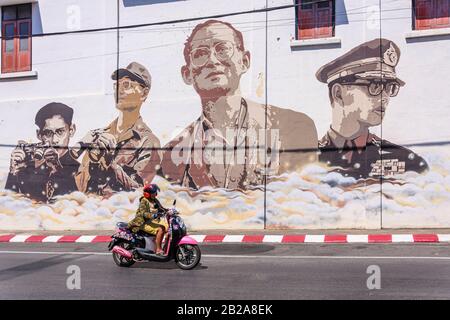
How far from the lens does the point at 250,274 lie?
10.5m

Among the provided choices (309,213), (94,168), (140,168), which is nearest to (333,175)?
(309,213)

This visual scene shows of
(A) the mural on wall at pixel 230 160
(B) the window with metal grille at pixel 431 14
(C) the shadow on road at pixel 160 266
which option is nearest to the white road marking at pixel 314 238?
(A) the mural on wall at pixel 230 160

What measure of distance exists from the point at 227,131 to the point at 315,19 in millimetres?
3908

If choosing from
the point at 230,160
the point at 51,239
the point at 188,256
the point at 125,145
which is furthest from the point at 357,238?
the point at 51,239

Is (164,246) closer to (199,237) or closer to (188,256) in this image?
(188,256)

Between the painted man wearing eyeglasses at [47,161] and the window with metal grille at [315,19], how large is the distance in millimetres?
7484

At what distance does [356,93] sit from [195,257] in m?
7.69

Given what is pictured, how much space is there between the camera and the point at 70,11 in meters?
19.5

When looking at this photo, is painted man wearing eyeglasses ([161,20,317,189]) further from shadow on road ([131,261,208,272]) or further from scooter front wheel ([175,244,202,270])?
scooter front wheel ([175,244,202,270])

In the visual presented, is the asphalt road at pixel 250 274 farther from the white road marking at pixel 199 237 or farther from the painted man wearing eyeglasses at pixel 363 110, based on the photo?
the painted man wearing eyeglasses at pixel 363 110

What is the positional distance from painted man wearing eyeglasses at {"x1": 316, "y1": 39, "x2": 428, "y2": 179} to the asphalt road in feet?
9.91

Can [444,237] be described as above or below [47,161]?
below

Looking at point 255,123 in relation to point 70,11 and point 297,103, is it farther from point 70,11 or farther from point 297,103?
point 70,11

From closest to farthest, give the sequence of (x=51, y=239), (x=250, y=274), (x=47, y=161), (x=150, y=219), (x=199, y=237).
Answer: (x=250, y=274) < (x=150, y=219) < (x=199, y=237) < (x=51, y=239) < (x=47, y=161)
